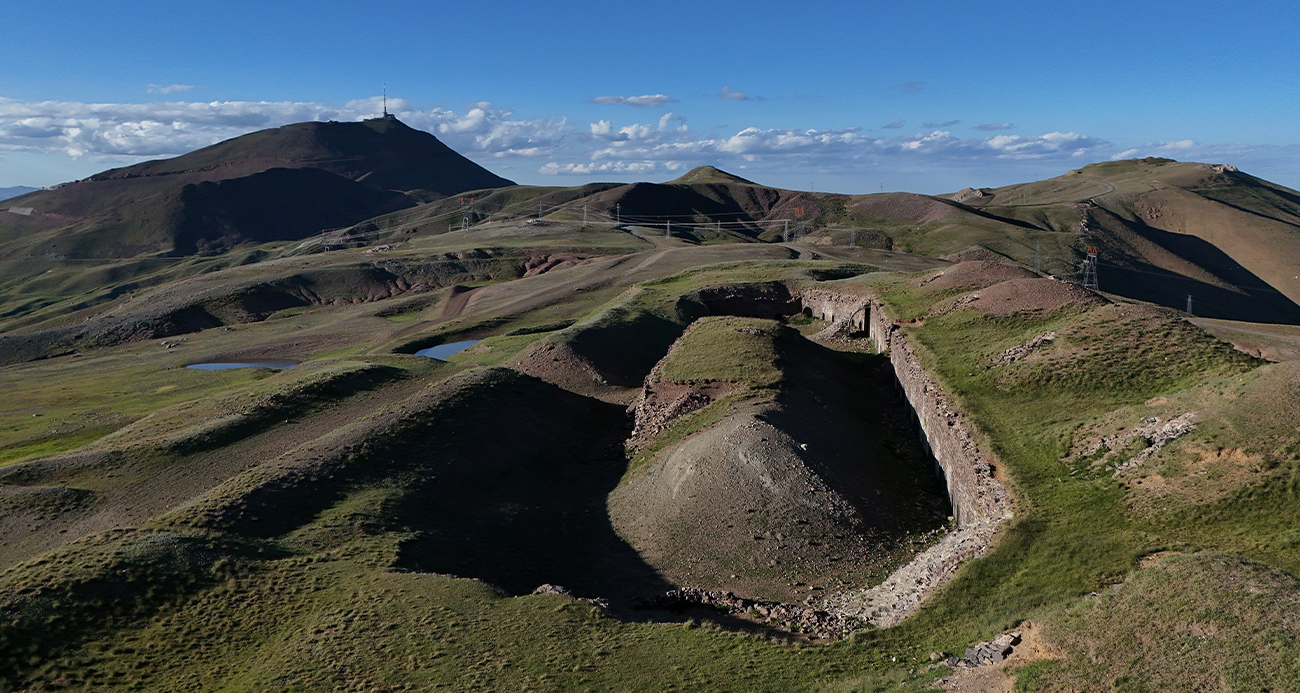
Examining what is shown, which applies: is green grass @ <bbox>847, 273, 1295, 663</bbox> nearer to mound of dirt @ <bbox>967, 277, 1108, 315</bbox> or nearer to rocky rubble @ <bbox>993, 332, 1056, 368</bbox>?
rocky rubble @ <bbox>993, 332, 1056, 368</bbox>

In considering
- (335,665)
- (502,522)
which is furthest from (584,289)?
(335,665)

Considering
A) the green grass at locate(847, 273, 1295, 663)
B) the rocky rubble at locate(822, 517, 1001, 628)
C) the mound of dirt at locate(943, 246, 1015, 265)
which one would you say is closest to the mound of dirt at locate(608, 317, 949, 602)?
the rocky rubble at locate(822, 517, 1001, 628)

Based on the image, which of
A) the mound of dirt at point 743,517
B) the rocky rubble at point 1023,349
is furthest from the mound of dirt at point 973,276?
the mound of dirt at point 743,517

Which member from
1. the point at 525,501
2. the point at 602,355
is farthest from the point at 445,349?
the point at 525,501

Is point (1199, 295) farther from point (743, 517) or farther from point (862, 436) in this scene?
point (743, 517)

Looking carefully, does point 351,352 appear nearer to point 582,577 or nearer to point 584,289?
point 584,289

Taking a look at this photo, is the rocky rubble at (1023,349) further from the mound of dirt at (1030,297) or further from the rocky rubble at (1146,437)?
the rocky rubble at (1146,437)
